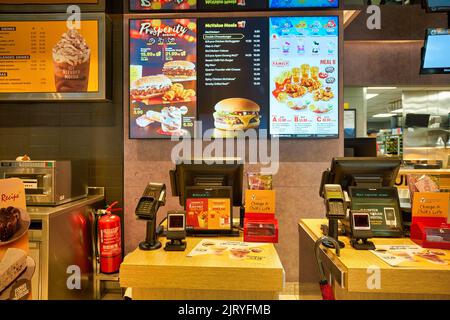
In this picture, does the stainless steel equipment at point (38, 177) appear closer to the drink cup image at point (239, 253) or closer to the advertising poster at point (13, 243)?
the advertising poster at point (13, 243)

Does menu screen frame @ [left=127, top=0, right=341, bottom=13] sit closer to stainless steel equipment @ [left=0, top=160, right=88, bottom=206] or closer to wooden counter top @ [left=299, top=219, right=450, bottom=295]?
stainless steel equipment @ [left=0, top=160, right=88, bottom=206]

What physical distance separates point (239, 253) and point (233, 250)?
54 mm

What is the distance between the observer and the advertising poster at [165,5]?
10.5 feet

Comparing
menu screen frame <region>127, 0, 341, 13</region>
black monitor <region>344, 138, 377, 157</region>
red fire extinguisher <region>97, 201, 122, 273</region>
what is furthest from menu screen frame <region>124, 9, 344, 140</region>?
red fire extinguisher <region>97, 201, 122, 273</region>

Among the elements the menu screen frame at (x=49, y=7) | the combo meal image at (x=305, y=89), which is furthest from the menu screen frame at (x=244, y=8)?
the combo meal image at (x=305, y=89)

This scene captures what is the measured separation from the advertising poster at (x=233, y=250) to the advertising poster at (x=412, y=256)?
21.9 inches

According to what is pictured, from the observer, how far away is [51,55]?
3.13 m

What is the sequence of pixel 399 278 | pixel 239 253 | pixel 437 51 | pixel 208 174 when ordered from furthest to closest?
pixel 437 51 < pixel 208 174 < pixel 239 253 < pixel 399 278

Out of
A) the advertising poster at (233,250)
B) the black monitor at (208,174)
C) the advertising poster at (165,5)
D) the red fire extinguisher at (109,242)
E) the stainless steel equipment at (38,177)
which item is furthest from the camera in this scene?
the advertising poster at (165,5)

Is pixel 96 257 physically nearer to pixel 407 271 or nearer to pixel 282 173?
pixel 282 173

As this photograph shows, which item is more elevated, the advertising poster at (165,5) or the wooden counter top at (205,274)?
the advertising poster at (165,5)

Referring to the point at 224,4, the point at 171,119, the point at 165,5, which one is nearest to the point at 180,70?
the point at 171,119

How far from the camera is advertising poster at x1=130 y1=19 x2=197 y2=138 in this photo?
10.4ft

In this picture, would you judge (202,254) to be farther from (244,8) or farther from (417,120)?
(417,120)
